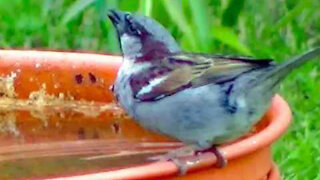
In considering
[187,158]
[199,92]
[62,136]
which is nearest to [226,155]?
[187,158]

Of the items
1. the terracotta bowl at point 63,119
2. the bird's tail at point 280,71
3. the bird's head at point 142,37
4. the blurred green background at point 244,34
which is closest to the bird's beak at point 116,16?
the bird's head at point 142,37

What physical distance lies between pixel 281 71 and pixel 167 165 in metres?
0.54

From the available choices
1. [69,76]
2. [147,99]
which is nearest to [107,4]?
[69,76]

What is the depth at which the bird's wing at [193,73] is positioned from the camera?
2826mm

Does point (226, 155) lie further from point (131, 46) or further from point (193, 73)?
point (131, 46)

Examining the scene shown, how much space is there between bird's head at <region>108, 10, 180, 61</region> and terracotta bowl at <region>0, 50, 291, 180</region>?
7cm

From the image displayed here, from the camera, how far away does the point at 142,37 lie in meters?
3.10

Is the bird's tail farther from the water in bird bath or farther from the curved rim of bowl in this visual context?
the water in bird bath

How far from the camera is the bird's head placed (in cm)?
305

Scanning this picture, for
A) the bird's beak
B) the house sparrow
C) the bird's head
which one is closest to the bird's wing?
the house sparrow

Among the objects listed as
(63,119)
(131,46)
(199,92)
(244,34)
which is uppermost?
(244,34)

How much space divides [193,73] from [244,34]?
2726 mm

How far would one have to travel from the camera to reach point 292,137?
4844 millimetres

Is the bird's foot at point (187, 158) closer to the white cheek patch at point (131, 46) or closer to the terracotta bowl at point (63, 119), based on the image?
the terracotta bowl at point (63, 119)
